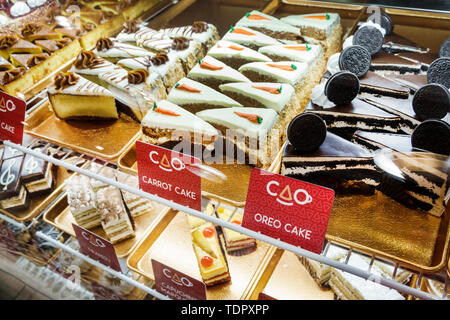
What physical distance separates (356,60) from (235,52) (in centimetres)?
73

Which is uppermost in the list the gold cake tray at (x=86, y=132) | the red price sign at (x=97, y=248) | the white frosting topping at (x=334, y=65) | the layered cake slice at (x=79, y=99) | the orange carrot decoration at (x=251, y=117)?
the white frosting topping at (x=334, y=65)

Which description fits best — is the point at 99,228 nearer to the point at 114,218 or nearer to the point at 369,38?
the point at 114,218

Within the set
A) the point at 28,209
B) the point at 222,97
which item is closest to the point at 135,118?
the point at 222,97

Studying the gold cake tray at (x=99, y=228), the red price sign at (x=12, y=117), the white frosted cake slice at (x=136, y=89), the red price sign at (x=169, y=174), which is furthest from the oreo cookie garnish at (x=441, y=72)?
the red price sign at (x=12, y=117)

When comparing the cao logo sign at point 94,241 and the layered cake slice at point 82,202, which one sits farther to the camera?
the layered cake slice at point 82,202

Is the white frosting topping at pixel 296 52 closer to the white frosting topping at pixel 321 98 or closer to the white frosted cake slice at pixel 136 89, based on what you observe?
the white frosting topping at pixel 321 98

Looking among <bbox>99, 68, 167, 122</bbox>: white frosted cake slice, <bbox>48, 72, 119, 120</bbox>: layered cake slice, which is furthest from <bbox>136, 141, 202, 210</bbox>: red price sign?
<bbox>48, 72, 119, 120</bbox>: layered cake slice

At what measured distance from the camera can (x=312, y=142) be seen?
1.78 m

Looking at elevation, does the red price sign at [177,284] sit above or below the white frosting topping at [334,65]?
below

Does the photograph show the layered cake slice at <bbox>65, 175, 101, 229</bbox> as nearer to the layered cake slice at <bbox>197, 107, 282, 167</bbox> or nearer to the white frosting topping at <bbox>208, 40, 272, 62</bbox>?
the layered cake slice at <bbox>197, 107, 282, 167</bbox>

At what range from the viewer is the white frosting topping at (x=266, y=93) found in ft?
6.88

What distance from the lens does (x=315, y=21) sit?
2699mm

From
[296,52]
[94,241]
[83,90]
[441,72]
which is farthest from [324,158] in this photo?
[83,90]

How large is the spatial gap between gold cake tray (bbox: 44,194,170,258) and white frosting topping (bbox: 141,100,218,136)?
2.10 feet
